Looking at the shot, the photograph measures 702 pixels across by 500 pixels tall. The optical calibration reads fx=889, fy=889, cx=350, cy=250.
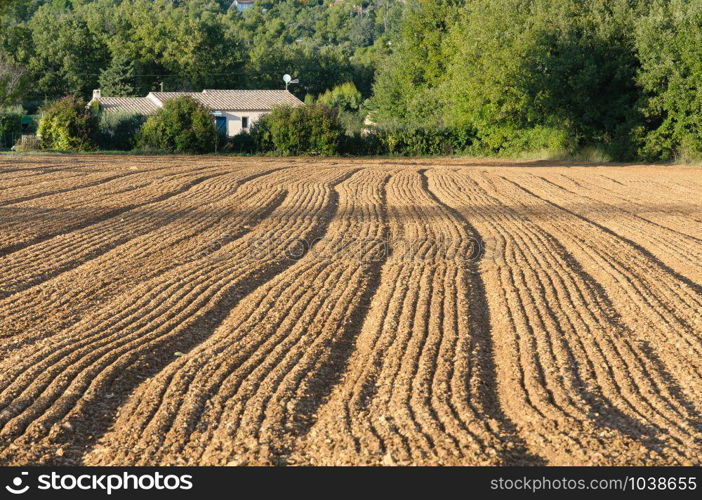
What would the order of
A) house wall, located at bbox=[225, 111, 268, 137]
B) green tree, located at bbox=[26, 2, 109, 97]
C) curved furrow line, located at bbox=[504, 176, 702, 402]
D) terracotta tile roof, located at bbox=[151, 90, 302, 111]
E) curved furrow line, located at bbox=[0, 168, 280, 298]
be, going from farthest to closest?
green tree, located at bbox=[26, 2, 109, 97]
house wall, located at bbox=[225, 111, 268, 137]
terracotta tile roof, located at bbox=[151, 90, 302, 111]
curved furrow line, located at bbox=[0, 168, 280, 298]
curved furrow line, located at bbox=[504, 176, 702, 402]

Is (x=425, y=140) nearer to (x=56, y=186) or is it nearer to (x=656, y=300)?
(x=56, y=186)

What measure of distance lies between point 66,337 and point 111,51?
69.9m

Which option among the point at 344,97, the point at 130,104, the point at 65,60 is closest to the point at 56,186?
the point at 130,104

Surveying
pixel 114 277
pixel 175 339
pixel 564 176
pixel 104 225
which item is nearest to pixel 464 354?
pixel 175 339

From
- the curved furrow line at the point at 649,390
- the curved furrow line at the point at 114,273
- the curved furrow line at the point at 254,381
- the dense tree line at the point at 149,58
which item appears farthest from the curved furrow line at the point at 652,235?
the dense tree line at the point at 149,58

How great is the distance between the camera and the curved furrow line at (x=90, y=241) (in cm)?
1131

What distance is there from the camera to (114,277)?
441 inches

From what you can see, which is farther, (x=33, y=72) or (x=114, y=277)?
(x=33, y=72)

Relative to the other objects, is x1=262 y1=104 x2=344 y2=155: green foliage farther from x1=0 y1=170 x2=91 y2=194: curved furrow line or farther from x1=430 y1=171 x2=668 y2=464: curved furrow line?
x1=430 y1=171 x2=668 y2=464: curved furrow line

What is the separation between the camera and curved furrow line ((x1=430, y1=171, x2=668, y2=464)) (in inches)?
229

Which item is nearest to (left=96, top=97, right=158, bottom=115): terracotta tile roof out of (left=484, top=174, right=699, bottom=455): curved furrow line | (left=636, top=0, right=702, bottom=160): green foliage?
(left=636, top=0, right=702, bottom=160): green foliage

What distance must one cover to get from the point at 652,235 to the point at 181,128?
31334 millimetres

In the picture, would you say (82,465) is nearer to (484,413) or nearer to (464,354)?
(484,413)

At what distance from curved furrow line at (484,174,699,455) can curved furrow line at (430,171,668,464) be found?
11.6 inches
